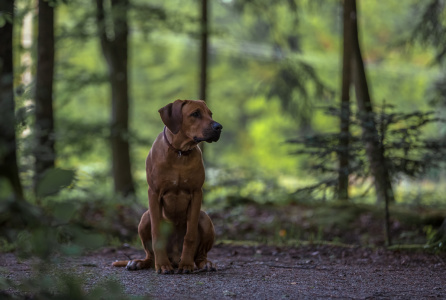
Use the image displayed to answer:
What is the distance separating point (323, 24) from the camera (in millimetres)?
27562

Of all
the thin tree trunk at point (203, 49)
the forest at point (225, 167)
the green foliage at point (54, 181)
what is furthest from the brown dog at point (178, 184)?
the thin tree trunk at point (203, 49)

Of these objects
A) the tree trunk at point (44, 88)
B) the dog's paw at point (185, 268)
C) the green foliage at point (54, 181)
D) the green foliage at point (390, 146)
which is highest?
the tree trunk at point (44, 88)

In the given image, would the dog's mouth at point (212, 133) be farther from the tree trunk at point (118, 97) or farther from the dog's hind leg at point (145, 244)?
the tree trunk at point (118, 97)

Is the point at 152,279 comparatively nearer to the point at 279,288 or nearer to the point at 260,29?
the point at 279,288

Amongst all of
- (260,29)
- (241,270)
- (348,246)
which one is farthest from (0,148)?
(260,29)

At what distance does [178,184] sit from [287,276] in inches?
52.8

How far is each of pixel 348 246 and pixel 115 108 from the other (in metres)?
7.25

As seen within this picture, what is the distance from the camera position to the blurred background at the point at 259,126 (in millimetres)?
7371

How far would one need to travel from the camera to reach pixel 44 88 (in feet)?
32.2

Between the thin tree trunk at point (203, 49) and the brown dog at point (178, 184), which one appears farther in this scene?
the thin tree trunk at point (203, 49)

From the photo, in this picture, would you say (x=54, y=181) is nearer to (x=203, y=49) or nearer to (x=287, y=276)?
(x=287, y=276)

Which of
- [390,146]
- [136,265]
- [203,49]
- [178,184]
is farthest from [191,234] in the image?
[203,49]

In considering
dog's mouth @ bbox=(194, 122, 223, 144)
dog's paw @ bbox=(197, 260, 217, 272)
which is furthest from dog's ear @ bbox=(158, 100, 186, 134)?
dog's paw @ bbox=(197, 260, 217, 272)

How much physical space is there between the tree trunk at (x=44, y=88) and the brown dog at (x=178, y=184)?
4420 mm
